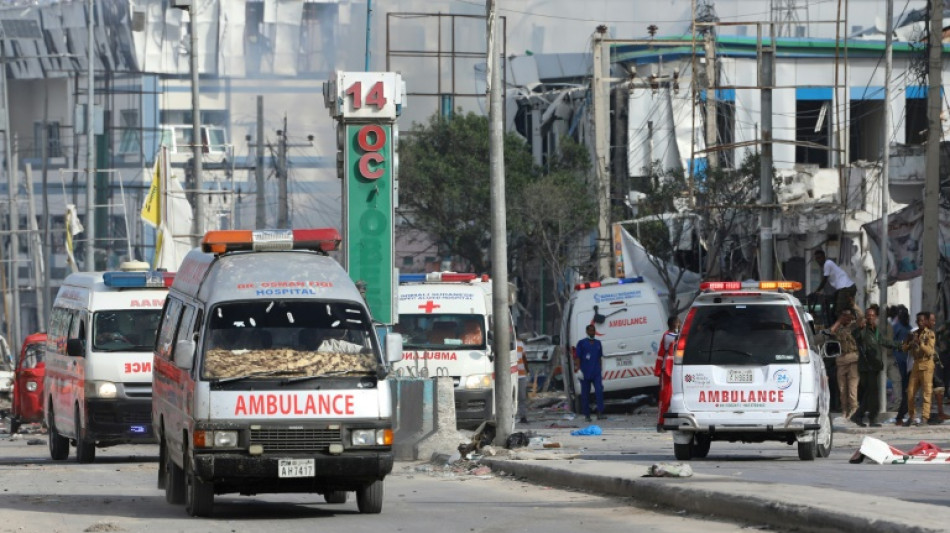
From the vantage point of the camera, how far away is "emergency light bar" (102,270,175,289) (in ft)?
71.5

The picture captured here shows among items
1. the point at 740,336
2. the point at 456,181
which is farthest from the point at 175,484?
the point at 456,181

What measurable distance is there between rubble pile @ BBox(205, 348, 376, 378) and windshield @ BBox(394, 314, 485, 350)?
11.3 m

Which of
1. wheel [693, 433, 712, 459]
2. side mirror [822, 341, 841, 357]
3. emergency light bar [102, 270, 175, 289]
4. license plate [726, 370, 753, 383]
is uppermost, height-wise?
emergency light bar [102, 270, 175, 289]

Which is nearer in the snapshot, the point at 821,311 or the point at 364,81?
the point at 364,81

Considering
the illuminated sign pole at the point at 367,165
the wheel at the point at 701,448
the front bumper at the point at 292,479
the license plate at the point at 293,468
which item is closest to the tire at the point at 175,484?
the front bumper at the point at 292,479

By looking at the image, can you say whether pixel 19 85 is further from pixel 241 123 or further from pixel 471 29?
pixel 471 29

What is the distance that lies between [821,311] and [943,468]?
47.2ft

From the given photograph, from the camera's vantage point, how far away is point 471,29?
63.6 m

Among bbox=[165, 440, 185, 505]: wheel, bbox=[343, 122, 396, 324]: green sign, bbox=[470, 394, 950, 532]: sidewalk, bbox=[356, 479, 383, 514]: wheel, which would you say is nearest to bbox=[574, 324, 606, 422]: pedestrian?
bbox=[470, 394, 950, 532]: sidewalk

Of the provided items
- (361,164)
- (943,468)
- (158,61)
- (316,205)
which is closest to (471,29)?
(316,205)

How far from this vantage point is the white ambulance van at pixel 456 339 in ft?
80.9

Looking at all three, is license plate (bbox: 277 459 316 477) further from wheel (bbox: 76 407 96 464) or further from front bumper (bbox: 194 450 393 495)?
wheel (bbox: 76 407 96 464)

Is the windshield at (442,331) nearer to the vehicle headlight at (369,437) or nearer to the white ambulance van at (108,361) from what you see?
the white ambulance van at (108,361)

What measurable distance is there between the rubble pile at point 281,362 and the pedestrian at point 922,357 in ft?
39.8
